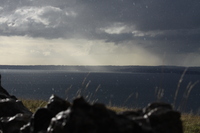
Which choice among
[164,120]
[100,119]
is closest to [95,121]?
[100,119]

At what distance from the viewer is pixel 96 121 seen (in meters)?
3.60

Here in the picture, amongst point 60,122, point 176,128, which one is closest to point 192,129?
point 176,128

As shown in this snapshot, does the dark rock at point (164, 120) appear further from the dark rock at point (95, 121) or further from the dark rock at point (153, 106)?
the dark rock at point (95, 121)

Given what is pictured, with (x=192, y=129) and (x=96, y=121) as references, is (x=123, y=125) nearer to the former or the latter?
(x=96, y=121)

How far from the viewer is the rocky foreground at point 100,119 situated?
3.55 meters

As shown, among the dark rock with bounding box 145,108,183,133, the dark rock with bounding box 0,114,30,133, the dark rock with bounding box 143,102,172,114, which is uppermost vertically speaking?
the dark rock with bounding box 143,102,172,114

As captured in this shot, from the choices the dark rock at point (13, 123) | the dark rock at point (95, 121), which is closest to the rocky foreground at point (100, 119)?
the dark rock at point (95, 121)

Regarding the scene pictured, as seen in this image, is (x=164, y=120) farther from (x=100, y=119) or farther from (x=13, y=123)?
(x=13, y=123)

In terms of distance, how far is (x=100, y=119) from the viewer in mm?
A: 3619

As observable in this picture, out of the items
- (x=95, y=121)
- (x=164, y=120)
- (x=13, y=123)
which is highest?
(x=95, y=121)

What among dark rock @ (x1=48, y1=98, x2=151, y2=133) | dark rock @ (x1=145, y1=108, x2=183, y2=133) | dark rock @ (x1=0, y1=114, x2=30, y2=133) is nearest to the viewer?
dark rock @ (x1=48, y1=98, x2=151, y2=133)

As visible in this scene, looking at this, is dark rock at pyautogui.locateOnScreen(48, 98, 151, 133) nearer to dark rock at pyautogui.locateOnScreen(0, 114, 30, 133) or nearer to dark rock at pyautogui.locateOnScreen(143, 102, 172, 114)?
dark rock at pyautogui.locateOnScreen(143, 102, 172, 114)

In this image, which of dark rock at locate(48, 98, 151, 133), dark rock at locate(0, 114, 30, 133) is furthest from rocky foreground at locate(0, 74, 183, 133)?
dark rock at locate(0, 114, 30, 133)

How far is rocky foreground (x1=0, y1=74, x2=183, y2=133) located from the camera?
3551 mm
